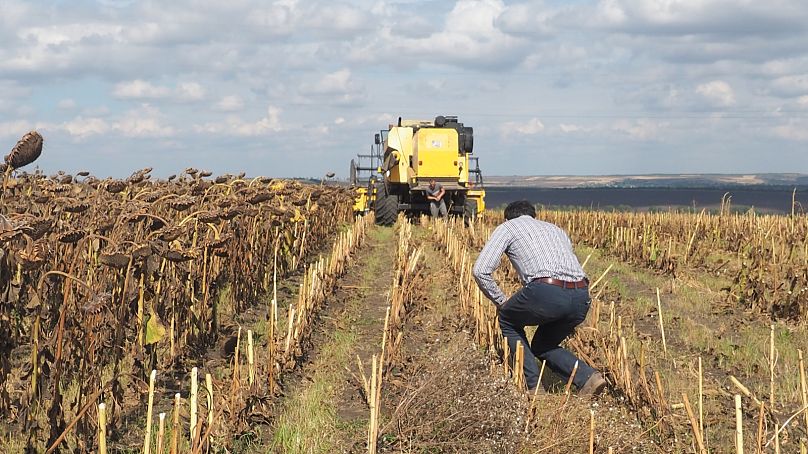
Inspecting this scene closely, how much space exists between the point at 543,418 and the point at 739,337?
448 cm

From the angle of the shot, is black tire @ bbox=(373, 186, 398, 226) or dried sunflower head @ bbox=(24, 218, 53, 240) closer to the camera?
dried sunflower head @ bbox=(24, 218, 53, 240)

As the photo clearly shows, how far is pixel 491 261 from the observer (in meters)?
6.41

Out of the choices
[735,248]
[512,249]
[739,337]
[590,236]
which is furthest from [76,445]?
[590,236]

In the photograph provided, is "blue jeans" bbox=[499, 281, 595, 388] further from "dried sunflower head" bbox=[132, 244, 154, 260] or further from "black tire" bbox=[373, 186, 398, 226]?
"black tire" bbox=[373, 186, 398, 226]

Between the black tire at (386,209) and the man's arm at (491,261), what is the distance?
54.2 feet

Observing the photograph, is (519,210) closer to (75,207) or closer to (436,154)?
(75,207)

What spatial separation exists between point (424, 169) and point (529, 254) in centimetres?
1573

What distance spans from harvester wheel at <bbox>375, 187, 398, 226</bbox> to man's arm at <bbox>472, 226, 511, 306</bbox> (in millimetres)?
16512

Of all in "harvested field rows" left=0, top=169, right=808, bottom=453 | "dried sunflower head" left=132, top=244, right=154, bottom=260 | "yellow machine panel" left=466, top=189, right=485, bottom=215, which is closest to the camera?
"harvested field rows" left=0, top=169, right=808, bottom=453

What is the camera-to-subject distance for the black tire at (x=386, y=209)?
2300cm

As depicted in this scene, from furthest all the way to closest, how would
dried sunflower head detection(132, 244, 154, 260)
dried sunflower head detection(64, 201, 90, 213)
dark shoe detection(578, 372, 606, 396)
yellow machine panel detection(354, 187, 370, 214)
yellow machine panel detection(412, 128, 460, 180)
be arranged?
yellow machine panel detection(354, 187, 370, 214)
yellow machine panel detection(412, 128, 460, 180)
dried sunflower head detection(64, 201, 90, 213)
dark shoe detection(578, 372, 606, 396)
dried sunflower head detection(132, 244, 154, 260)

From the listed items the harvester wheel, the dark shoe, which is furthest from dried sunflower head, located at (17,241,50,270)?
the harvester wheel

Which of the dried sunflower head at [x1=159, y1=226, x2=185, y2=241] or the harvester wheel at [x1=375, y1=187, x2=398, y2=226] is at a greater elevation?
the dried sunflower head at [x1=159, y1=226, x2=185, y2=241]

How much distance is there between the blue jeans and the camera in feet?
20.6
